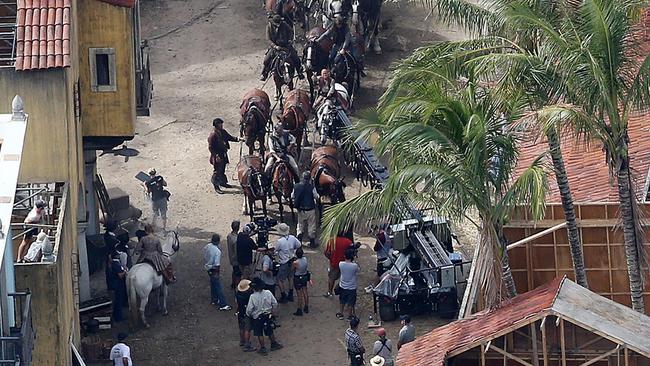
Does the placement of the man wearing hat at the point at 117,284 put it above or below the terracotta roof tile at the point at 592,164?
below

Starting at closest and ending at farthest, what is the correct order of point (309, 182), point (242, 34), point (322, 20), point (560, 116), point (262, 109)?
point (560, 116) < point (309, 182) < point (262, 109) < point (322, 20) < point (242, 34)

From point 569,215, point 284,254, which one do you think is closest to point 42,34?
point 284,254

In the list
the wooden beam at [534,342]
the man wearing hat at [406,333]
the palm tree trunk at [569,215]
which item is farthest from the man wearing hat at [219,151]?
the wooden beam at [534,342]

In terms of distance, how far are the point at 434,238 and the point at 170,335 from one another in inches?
172

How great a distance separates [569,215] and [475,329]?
7.43 ft

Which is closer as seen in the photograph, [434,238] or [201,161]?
[434,238]

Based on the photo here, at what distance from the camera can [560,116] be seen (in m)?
22.0

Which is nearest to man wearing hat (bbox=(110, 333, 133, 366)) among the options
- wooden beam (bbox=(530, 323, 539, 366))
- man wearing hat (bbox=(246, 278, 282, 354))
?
man wearing hat (bbox=(246, 278, 282, 354))

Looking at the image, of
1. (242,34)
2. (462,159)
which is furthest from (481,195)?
(242,34)

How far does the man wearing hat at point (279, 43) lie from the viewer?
120 ft

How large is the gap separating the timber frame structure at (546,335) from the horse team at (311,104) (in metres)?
8.10

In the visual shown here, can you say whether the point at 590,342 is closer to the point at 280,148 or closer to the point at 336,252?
the point at 336,252

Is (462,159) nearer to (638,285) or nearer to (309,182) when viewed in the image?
(638,285)

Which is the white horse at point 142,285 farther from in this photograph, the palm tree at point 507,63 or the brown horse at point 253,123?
the palm tree at point 507,63
